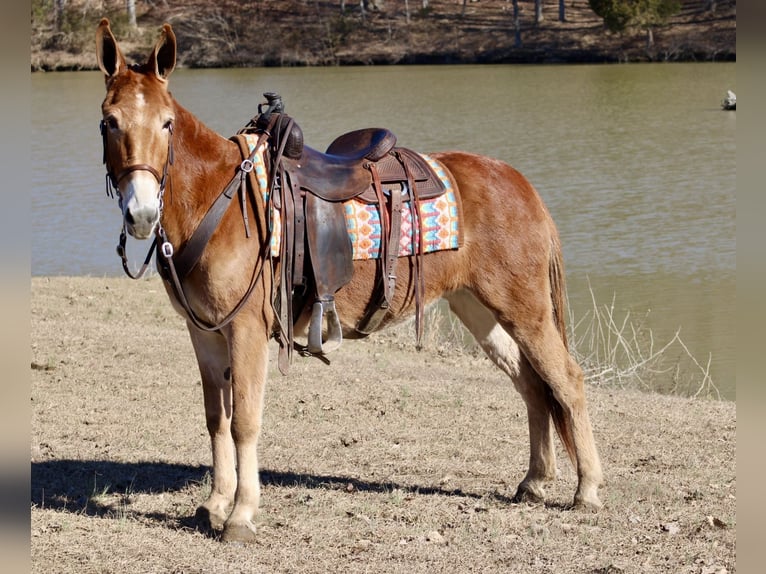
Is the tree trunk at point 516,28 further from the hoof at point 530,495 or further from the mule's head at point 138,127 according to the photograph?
the mule's head at point 138,127

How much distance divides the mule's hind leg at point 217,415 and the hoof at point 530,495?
154 centimetres

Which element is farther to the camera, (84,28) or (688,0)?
(688,0)

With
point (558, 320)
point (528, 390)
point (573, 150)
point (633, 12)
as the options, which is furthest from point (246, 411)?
point (633, 12)

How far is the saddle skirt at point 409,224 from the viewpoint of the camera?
488 centimetres

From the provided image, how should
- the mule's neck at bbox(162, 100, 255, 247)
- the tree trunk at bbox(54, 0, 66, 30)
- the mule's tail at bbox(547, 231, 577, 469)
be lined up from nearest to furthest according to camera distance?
1. the mule's neck at bbox(162, 100, 255, 247)
2. the mule's tail at bbox(547, 231, 577, 469)
3. the tree trunk at bbox(54, 0, 66, 30)

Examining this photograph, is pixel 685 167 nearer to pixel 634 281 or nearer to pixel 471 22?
pixel 634 281

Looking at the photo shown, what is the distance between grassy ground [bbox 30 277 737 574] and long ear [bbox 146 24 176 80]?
2.18 meters

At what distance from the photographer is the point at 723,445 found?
20.5 ft

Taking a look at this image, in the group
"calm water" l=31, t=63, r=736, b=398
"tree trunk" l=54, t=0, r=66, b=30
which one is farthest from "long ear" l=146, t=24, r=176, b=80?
"tree trunk" l=54, t=0, r=66, b=30

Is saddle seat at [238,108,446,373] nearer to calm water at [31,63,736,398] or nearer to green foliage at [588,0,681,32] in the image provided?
calm water at [31,63,736,398]

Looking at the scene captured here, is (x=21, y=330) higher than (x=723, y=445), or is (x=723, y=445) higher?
(x=21, y=330)

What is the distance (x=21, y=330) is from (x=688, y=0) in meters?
49.1

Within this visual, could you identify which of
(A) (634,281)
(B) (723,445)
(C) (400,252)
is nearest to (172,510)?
(C) (400,252)

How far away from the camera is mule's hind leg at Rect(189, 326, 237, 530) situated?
4.82 meters
